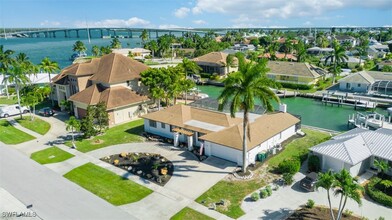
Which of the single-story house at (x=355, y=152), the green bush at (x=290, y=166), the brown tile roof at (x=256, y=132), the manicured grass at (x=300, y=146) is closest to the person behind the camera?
the single-story house at (x=355, y=152)

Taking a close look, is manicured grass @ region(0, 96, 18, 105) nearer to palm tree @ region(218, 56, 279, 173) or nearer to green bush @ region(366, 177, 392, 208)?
palm tree @ region(218, 56, 279, 173)

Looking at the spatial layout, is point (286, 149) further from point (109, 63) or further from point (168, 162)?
point (109, 63)

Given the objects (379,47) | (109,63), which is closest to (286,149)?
(109,63)

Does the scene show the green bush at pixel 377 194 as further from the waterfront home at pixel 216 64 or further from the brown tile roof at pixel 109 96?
the waterfront home at pixel 216 64

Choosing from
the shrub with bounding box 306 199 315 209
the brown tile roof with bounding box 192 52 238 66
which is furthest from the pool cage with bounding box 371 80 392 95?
the shrub with bounding box 306 199 315 209

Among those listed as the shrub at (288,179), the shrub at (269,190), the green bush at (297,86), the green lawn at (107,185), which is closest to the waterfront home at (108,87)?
the green lawn at (107,185)
